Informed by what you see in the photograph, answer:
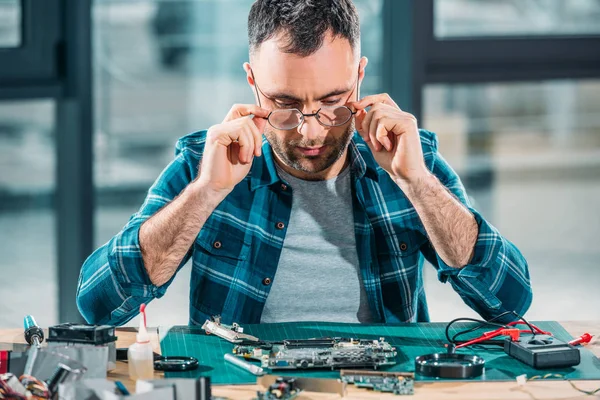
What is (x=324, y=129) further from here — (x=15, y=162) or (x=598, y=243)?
(x=15, y=162)

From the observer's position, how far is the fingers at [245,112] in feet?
6.63

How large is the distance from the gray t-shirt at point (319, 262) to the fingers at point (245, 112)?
0.67 feet

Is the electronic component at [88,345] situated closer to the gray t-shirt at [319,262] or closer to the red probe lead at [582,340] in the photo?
the gray t-shirt at [319,262]

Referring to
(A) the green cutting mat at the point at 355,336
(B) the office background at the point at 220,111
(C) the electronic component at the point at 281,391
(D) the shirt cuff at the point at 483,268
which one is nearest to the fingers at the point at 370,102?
(D) the shirt cuff at the point at 483,268

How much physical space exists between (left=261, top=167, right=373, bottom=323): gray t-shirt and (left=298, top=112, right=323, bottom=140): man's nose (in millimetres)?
171

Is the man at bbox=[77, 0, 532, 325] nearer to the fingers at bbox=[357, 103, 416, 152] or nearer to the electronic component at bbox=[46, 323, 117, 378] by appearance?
the fingers at bbox=[357, 103, 416, 152]

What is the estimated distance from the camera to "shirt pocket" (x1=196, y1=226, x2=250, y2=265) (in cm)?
211

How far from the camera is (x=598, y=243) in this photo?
5.60m

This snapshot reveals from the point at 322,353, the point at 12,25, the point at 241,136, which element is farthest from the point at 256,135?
the point at 12,25

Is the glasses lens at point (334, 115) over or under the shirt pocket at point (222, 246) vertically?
over

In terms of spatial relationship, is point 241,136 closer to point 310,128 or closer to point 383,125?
point 310,128

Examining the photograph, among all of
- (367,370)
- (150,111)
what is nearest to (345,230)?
(367,370)

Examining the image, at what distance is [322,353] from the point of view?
164 centimetres

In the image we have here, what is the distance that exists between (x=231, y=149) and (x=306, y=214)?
257 mm
